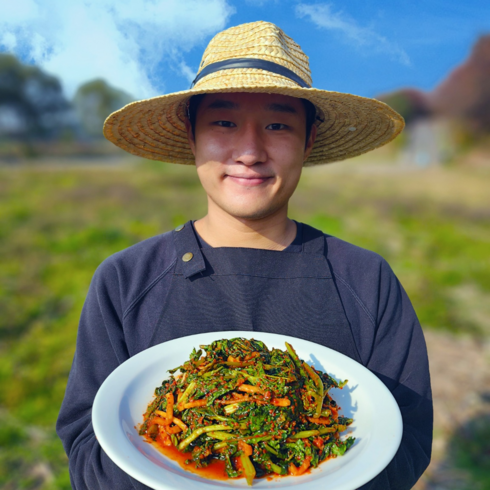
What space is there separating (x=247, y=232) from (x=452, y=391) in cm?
554

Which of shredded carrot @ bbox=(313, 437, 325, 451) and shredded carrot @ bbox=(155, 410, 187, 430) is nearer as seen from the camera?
shredded carrot @ bbox=(313, 437, 325, 451)

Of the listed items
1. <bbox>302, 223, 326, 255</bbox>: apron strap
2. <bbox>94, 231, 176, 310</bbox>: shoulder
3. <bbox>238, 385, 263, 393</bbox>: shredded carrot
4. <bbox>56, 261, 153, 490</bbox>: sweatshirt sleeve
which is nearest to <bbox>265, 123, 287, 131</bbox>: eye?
<bbox>302, 223, 326, 255</bbox>: apron strap

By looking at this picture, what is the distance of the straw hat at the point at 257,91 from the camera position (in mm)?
2613

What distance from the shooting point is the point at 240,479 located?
1.81 metres

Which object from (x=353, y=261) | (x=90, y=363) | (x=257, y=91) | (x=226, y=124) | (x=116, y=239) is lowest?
(x=116, y=239)

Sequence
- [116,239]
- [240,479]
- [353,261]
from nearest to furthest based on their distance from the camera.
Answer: [240,479], [353,261], [116,239]

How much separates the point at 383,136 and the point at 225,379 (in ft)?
7.45

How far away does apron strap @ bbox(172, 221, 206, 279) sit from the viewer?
107 inches

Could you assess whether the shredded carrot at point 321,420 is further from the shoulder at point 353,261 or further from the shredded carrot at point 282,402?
the shoulder at point 353,261

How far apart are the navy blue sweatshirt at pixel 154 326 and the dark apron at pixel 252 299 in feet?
0.29

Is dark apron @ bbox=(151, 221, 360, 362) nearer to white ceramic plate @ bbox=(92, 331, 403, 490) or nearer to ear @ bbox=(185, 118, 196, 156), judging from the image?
white ceramic plate @ bbox=(92, 331, 403, 490)

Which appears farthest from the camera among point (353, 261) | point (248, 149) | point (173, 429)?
point (353, 261)

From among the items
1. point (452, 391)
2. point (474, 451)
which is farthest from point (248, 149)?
point (452, 391)

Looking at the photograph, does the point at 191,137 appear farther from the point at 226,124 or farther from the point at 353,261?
the point at 353,261
